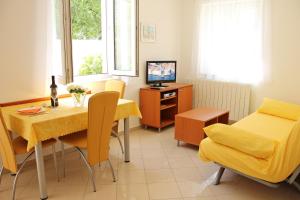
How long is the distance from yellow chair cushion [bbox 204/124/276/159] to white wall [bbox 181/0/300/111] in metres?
2.01

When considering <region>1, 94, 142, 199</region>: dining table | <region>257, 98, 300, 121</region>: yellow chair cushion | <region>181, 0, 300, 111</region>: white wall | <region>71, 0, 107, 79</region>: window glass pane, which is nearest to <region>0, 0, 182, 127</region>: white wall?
<region>1, 94, 142, 199</region>: dining table

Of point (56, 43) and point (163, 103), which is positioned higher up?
point (56, 43)

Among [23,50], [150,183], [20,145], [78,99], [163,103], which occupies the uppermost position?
[23,50]

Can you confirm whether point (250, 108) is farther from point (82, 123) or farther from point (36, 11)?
point (36, 11)

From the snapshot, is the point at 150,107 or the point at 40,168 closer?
the point at 40,168

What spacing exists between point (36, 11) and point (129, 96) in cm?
185

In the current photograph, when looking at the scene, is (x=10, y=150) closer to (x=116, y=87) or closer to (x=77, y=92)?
(x=77, y=92)

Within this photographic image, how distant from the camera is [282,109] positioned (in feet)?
11.4

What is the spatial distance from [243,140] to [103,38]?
280 cm

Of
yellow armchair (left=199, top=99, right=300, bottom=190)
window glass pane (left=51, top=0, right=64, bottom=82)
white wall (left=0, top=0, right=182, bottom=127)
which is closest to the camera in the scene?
yellow armchair (left=199, top=99, right=300, bottom=190)

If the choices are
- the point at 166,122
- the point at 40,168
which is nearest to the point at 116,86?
the point at 166,122

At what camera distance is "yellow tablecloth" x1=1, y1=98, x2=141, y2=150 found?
2.15m

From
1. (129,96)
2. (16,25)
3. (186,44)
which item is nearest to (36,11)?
(16,25)

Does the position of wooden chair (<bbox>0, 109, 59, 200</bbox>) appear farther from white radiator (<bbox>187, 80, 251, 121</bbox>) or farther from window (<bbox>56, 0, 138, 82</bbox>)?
white radiator (<bbox>187, 80, 251, 121</bbox>)
